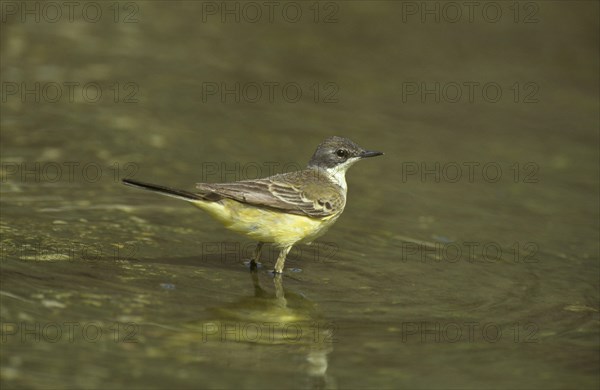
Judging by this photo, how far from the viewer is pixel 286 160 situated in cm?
1408

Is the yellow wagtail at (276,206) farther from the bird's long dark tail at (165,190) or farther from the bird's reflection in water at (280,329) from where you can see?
the bird's reflection in water at (280,329)

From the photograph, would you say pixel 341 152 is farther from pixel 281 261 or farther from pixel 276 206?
pixel 281 261

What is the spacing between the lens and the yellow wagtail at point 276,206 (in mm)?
10031

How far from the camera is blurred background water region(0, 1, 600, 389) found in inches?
323

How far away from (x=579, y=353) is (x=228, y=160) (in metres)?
6.32

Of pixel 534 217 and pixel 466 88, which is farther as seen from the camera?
pixel 466 88

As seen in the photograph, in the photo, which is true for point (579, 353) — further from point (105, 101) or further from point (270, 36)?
point (270, 36)

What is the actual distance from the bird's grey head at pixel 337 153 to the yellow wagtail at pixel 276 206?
8.0 inches

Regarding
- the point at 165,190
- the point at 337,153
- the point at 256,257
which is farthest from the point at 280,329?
the point at 337,153

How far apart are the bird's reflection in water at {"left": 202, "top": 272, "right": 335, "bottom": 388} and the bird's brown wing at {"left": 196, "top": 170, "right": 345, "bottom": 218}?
3.21 feet

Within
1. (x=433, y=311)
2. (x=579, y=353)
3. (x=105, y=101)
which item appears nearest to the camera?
(x=579, y=353)

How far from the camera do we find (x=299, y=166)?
→ 45.6 ft

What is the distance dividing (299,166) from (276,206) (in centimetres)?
366

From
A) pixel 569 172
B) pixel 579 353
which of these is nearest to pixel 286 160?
pixel 569 172
